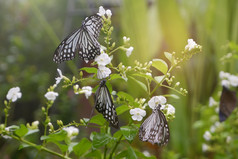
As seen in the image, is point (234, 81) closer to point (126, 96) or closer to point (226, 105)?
point (226, 105)

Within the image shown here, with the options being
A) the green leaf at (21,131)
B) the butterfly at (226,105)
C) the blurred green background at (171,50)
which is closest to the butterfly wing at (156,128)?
the green leaf at (21,131)

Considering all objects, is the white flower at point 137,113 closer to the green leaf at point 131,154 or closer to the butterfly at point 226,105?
the green leaf at point 131,154

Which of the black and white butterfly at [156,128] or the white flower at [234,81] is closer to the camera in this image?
the black and white butterfly at [156,128]

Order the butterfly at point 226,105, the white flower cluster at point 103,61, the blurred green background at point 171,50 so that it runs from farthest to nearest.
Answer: the blurred green background at point 171,50 < the butterfly at point 226,105 < the white flower cluster at point 103,61

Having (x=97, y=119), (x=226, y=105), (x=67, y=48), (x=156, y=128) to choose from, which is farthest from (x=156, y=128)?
(x=226, y=105)

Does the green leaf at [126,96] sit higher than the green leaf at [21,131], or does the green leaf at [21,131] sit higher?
the green leaf at [126,96]

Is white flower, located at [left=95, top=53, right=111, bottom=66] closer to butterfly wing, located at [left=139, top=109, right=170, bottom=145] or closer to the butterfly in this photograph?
butterfly wing, located at [left=139, top=109, right=170, bottom=145]
